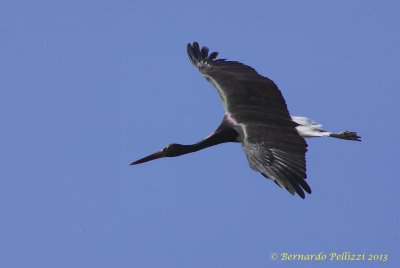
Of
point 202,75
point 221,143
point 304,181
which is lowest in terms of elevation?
point 304,181

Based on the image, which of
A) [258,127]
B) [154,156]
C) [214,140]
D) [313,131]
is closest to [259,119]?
[258,127]

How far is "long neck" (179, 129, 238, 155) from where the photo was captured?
690 inches

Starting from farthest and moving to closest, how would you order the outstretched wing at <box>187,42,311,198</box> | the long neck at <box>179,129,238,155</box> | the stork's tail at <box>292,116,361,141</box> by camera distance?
the stork's tail at <box>292,116,361,141</box>, the long neck at <box>179,129,238,155</box>, the outstretched wing at <box>187,42,311,198</box>

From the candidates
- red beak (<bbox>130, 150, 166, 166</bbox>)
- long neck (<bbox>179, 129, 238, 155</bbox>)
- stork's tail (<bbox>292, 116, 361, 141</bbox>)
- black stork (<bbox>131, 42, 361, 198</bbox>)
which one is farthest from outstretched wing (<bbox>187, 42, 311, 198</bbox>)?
red beak (<bbox>130, 150, 166, 166</bbox>)

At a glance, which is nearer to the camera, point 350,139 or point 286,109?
point 286,109

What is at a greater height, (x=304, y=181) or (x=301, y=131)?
(x=301, y=131)

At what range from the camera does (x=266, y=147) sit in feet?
50.9

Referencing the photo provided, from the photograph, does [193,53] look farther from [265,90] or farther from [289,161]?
[289,161]

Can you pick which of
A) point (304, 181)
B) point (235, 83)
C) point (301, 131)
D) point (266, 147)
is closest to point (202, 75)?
point (235, 83)

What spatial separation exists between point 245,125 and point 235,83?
1758 millimetres

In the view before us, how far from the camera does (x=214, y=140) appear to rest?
1788cm

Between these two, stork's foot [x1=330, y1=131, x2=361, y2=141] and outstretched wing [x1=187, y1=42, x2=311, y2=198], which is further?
stork's foot [x1=330, y1=131, x2=361, y2=141]

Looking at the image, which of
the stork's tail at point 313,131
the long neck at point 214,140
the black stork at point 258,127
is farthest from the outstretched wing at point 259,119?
the stork's tail at point 313,131

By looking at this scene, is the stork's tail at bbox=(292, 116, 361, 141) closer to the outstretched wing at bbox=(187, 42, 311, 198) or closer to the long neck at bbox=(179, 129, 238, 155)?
the outstretched wing at bbox=(187, 42, 311, 198)
